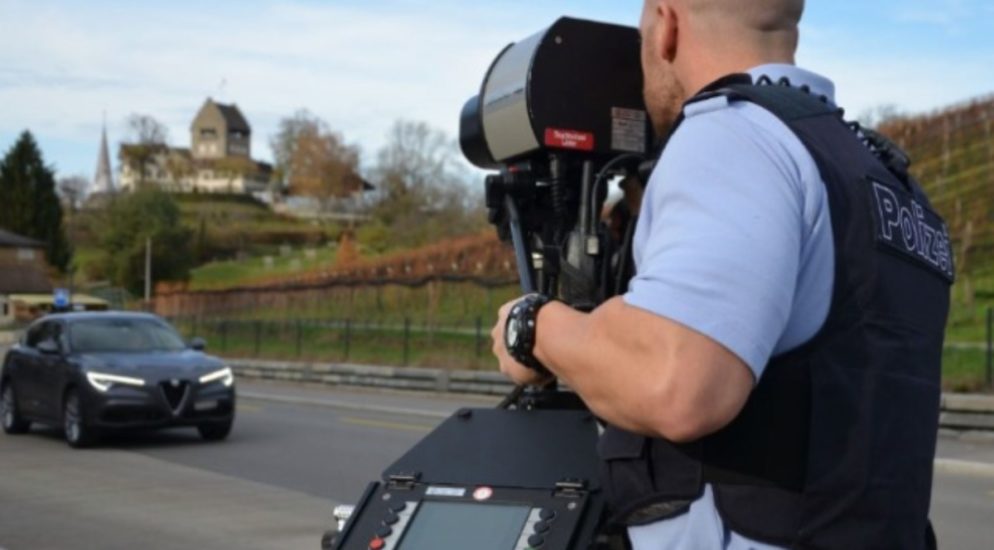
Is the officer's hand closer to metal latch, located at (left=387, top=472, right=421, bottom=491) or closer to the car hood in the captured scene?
metal latch, located at (left=387, top=472, right=421, bottom=491)

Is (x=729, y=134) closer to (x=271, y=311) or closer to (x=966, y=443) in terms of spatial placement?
(x=966, y=443)

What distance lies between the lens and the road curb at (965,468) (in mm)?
14312

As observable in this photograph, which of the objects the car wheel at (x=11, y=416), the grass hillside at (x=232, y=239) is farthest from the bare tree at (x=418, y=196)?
the car wheel at (x=11, y=416)

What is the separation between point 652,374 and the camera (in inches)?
79.3

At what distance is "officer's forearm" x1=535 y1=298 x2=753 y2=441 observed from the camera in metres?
1.97

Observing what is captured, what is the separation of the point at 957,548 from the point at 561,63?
789 centimetres

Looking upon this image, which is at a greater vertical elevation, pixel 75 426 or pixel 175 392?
pixel 175 392

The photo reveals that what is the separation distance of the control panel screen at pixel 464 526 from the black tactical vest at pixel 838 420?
231 millimetres

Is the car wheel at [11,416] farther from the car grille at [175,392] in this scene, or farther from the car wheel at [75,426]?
the car grille at [175,392]

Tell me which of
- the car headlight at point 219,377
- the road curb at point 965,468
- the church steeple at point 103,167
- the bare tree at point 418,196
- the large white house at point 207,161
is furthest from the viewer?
the church steeple at point 103,167

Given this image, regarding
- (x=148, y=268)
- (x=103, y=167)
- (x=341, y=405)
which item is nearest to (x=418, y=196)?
(x=148, y=268)

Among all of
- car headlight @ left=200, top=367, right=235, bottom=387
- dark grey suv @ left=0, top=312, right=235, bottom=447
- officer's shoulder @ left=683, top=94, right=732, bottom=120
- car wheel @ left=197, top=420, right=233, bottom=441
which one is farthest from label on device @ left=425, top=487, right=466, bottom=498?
car wheel @ left=197, top=420, right=233, bottom=441

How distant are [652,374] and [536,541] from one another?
1.56ft

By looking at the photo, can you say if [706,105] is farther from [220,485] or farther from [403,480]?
[220,485]
